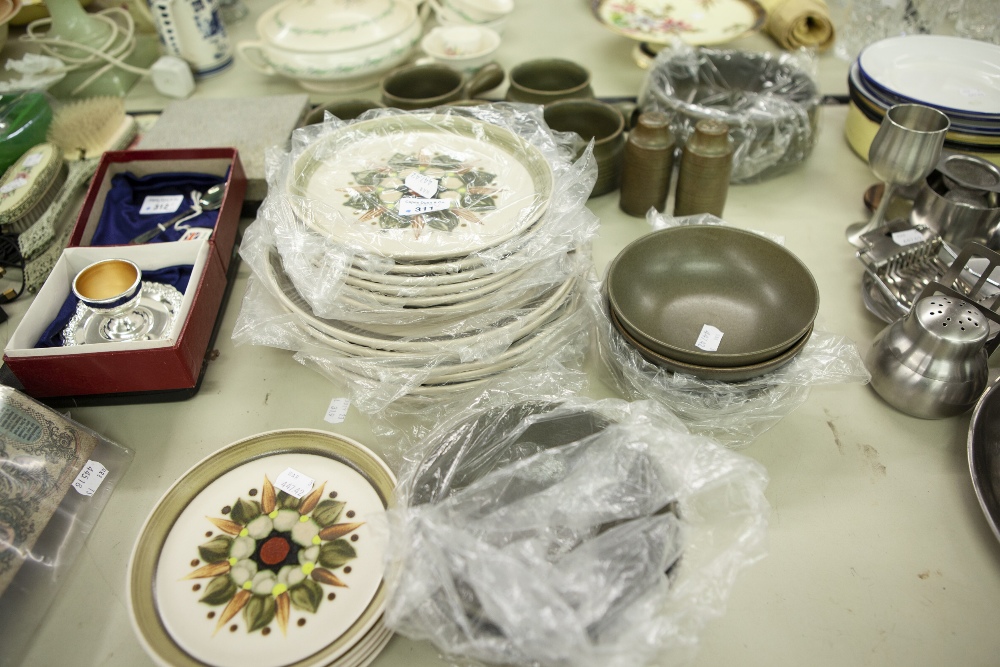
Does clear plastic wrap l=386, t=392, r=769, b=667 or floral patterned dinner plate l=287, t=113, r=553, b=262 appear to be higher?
floral patterned dinner plate l=287, t=113, r=553, b=262

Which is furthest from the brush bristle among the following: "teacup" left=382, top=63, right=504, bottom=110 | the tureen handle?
"teacup" left=382, top=63, right=504, bottom=110

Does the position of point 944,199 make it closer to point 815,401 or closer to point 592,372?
point 815,401

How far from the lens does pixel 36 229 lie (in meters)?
1.16

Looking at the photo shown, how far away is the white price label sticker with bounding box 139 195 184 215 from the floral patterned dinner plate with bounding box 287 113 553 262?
0.40 m

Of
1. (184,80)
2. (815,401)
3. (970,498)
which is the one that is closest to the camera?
(970,498)

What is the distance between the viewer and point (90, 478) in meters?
0.85

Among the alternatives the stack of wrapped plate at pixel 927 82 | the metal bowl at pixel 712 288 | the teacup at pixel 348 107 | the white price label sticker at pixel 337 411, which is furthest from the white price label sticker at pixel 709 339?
the teacup at pixel 348 107

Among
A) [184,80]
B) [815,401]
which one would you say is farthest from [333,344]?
[184,80]

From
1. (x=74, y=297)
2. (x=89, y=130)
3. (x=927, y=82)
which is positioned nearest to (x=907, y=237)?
(x=927, y=82)

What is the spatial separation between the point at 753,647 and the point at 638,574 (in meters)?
0.20

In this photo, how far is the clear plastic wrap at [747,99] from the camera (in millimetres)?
1222

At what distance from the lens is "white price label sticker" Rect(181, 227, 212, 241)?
114cm

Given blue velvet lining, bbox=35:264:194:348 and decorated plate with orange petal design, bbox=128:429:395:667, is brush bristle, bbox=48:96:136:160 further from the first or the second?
decorated plate with orange petal design, bbox=128:429:395:667

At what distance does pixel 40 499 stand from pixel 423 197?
24.0 inches
